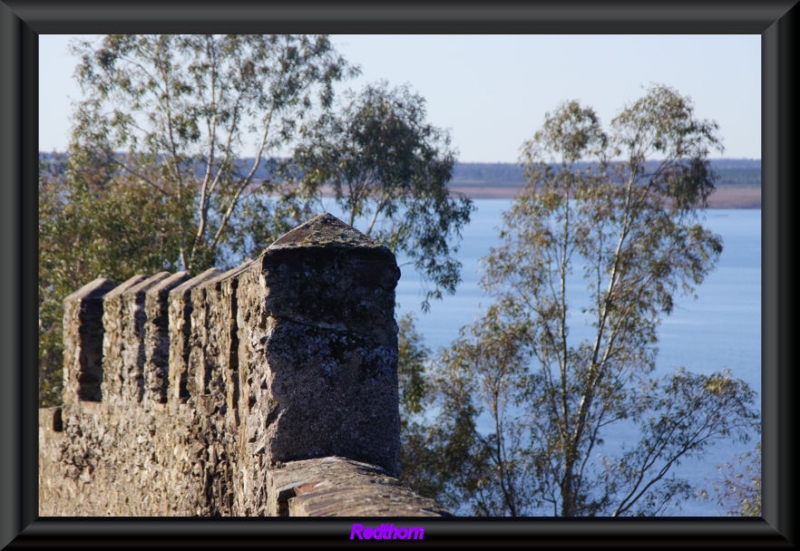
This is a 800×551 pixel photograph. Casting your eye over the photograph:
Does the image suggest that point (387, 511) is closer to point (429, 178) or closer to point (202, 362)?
point (202, 362)

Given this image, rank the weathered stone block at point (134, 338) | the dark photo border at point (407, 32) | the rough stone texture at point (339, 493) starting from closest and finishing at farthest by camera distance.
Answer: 1. the dark photo border at point (407, 32)
2. the rough stone texture at point (339, 493)
3. the weathered stone block at point (134, 338)

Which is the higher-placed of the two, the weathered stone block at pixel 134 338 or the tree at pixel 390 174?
the tree at pixel 390 174

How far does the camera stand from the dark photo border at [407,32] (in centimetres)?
229

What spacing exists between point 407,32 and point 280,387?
4.28 feet

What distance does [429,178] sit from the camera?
65.8 ft

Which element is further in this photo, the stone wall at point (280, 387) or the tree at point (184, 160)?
the tree at point (184, 160)

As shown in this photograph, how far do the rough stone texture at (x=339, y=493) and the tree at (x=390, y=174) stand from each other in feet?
54.2

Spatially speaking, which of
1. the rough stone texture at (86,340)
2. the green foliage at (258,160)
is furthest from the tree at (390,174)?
the rough stone texture at (86,340)

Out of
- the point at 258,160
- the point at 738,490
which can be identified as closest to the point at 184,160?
the point at 258,160

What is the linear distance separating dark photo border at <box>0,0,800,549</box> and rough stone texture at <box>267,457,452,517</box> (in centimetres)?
20

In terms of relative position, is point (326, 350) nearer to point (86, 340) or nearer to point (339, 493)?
point (339, 493)

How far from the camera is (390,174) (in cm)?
1984

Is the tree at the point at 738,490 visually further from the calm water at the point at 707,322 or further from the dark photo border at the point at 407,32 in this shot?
the dark photo border at the point at 407,32
